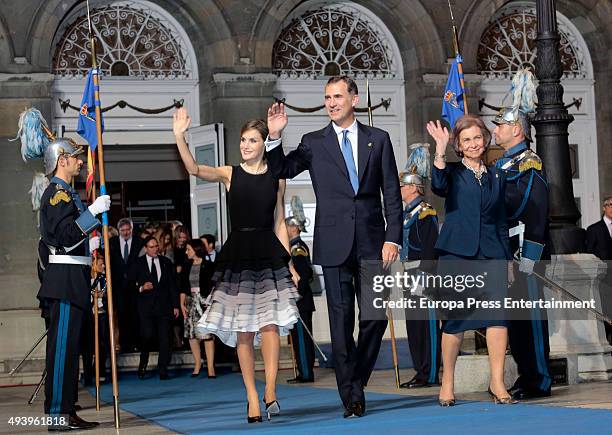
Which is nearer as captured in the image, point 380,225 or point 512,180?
point 380,225

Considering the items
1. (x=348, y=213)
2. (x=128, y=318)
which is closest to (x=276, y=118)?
(x=348, y=213)

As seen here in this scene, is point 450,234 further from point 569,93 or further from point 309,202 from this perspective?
point 569,93

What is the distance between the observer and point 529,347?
33.8 ft

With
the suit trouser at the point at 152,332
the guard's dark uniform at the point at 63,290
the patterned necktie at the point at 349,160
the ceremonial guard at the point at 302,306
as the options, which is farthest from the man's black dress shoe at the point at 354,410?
the suit trouser at the point at 152,332

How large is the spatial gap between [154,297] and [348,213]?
8.34 m

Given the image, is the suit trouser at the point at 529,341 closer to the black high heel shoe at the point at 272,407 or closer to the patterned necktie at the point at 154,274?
the black high heel shoe at the point at 272,407

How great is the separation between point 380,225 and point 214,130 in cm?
1092

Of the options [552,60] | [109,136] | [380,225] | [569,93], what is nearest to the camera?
[380,225]

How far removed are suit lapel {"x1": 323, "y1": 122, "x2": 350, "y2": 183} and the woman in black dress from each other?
0.45 metres

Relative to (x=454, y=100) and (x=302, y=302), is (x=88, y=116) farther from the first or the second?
(x=302, y=302)

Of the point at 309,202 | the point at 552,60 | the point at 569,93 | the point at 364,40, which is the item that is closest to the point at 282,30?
the point at 364,40

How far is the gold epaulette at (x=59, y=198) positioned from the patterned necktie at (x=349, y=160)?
2.07 meters

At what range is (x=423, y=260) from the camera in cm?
1259

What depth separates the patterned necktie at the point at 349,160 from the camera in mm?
9070
